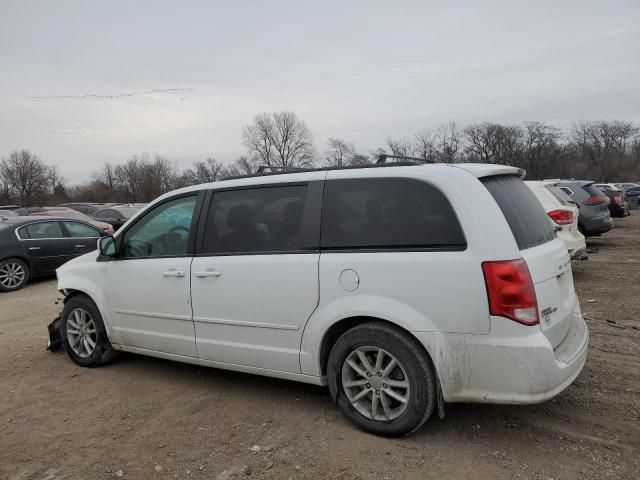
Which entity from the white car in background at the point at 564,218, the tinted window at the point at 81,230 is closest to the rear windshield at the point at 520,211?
the white car in background at the point at 564,218

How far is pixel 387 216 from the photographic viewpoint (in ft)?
11.1

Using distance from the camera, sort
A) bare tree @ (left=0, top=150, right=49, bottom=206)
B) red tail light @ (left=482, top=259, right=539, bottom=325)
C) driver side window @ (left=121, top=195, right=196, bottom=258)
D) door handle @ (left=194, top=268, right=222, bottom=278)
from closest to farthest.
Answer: red tail light @ (left=482, top=259, right=539, bottom=325), door handle @ (left=194, top=268, right=222, bottom=278), driver side window @ (left=121, top=195, right=196, bottom=258), bare tree @ (left=0, top=150, right=49, bottom=206)

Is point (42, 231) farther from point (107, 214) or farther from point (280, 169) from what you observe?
point (107, 214)

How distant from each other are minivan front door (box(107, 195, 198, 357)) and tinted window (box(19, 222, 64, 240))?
733 cm

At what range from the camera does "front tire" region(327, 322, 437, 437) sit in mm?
3188

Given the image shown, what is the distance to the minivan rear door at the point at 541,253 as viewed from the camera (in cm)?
312

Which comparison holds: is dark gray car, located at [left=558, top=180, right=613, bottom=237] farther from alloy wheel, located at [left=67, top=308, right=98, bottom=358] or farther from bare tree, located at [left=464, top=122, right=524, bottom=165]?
bare tree, located at [left=464, top=122, right=524, bottom=165]

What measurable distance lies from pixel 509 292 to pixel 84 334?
13.4 feet

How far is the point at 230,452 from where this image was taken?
3.31m

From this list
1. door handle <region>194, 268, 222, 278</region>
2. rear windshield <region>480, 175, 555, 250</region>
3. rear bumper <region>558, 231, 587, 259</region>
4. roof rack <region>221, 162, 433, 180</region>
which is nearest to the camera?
rear windshield <region>480, 175, 555, 250</region>

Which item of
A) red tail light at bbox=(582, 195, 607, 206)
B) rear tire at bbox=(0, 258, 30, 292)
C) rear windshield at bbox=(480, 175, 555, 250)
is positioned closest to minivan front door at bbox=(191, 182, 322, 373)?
rear windshield at bbox=(480, 175, 555, 250)

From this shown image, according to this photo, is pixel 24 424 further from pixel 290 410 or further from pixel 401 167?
pixel 401 167

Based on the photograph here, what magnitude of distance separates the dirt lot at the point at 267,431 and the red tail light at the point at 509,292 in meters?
0.87

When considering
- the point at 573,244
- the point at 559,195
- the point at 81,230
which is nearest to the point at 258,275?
the point at 573,244
